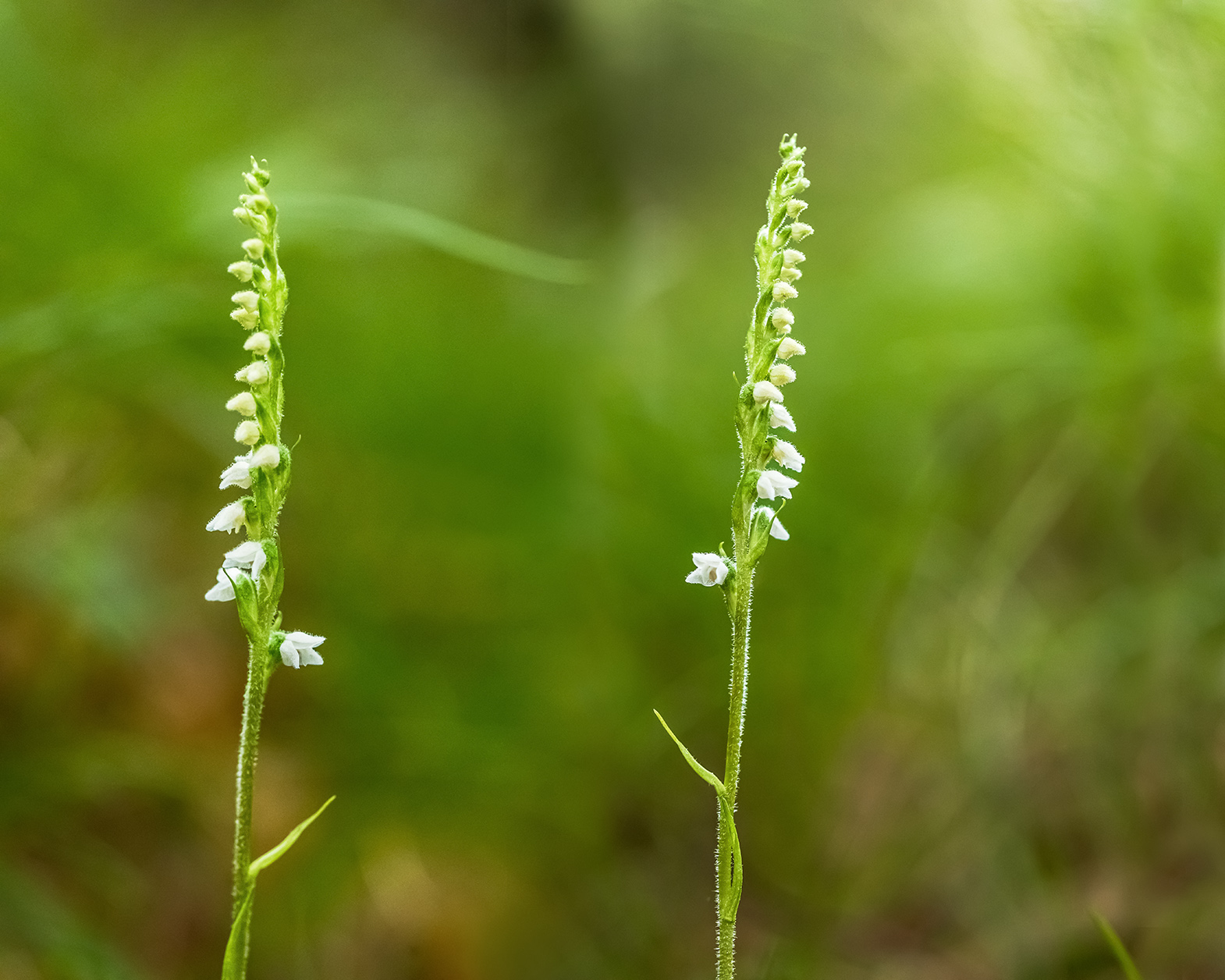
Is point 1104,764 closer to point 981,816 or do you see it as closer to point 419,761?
point 981,816

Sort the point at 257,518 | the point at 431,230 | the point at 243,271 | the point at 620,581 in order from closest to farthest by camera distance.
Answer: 1. the point at 243,271
2. the point at 257,518
3. the point at 431,230
4. the point at 620,581

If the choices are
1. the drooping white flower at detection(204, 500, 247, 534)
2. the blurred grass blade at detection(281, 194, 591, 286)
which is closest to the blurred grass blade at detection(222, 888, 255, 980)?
the drooping white flower at detection(204, 500, 247, 534)

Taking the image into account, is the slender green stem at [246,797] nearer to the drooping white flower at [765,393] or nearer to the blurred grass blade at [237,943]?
the blurred grass blade at [237,943]

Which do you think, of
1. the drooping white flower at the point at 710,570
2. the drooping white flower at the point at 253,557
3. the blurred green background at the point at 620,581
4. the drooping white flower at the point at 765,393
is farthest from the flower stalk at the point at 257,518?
the blurred green background at the point at 620,581

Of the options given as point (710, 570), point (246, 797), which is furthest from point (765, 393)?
point (246, 797)

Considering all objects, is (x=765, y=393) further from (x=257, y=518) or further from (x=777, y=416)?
(x=257, y=518)

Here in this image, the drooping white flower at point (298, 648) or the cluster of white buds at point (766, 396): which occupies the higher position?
the cluster of white buds at point (766, 396)
